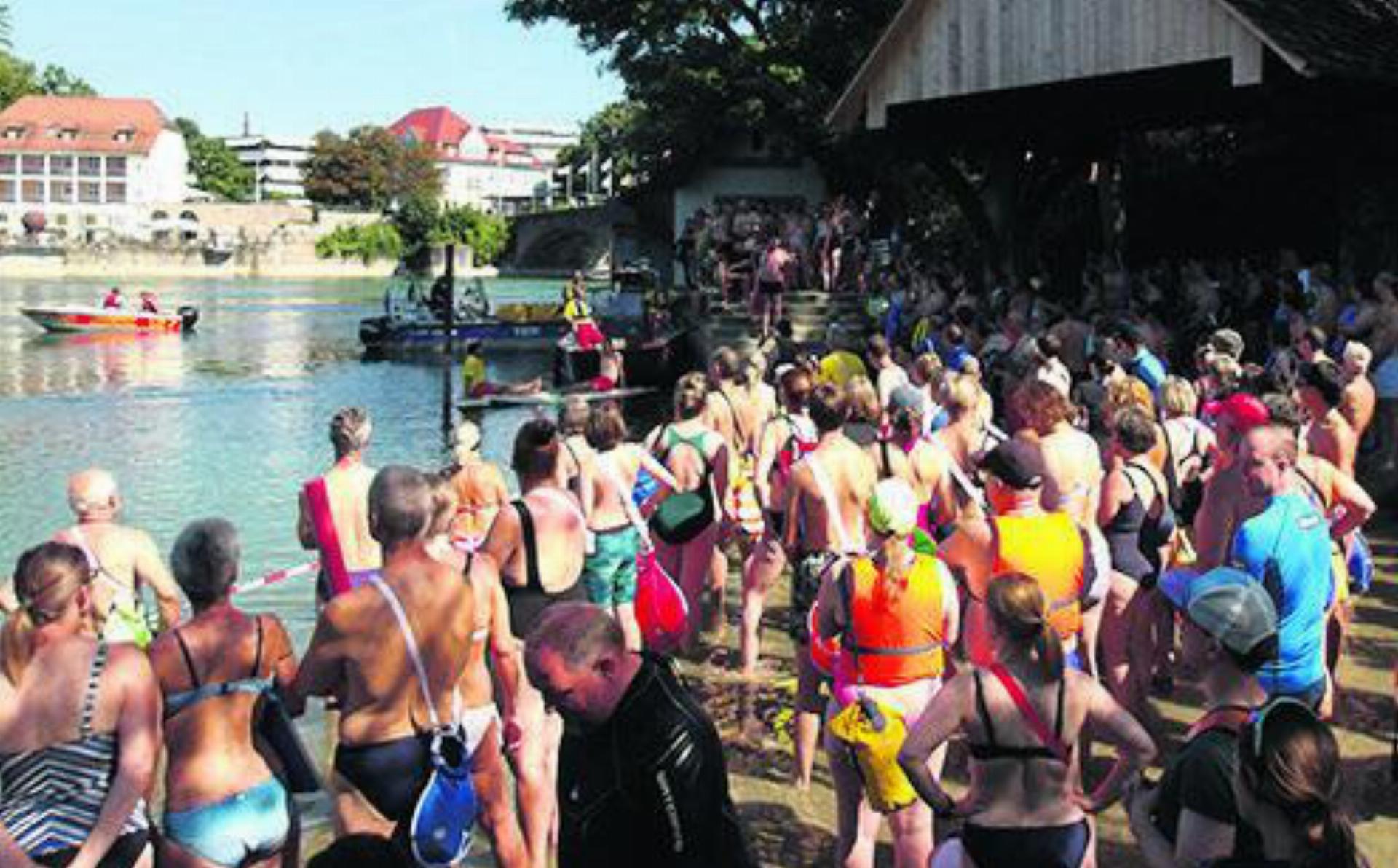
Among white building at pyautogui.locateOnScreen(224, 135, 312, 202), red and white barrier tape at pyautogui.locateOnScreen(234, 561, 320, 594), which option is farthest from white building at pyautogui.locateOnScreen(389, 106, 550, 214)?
red and white barrier tape at pyautogui.locateOnScreen(234, 561, 320, 594)

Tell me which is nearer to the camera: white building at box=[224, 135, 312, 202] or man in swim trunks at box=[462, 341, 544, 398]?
man in swim trunks at box=[462, 341, 544, 398]

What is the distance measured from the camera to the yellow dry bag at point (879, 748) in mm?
4914

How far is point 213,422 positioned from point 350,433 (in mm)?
21001

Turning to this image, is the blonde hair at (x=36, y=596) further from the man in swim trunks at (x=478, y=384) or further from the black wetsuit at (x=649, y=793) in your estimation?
the man in swim trunks at (x=478, y=384)

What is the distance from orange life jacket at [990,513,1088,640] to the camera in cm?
537

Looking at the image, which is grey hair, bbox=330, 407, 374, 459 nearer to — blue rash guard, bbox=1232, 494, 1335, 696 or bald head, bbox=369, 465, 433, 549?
bald head, bbox=369, 465, 433, 549

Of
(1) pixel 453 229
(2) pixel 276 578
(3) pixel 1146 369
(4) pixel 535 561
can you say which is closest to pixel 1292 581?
(4) pixel 535 561

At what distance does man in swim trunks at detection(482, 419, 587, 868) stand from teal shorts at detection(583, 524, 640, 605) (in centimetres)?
82

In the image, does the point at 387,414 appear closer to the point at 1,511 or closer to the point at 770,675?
the point at 1,511

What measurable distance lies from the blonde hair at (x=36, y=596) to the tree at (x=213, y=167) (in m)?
157

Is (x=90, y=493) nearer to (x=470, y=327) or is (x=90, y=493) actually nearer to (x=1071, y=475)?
(x=1071, y=475)

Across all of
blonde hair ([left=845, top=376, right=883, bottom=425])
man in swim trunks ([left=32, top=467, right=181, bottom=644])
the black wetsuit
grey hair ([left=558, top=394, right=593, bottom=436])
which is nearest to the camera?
the black wetsuit

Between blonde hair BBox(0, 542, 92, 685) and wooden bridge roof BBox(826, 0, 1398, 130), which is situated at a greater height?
wooden bridge roof BBox(826, 0, 1398, 130)

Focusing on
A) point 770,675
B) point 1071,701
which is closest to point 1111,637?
point 770,675
